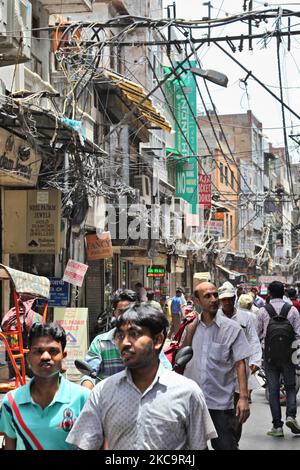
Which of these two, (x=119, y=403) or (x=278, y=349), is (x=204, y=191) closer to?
(x=278, y=349)

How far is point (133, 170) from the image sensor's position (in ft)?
98.2

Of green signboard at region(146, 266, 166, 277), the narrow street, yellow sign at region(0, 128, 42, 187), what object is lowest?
the narrow street

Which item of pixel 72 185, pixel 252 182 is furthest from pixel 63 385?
pixel 252 182

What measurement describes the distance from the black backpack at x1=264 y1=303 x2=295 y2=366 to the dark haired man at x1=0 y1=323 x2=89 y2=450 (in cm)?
613

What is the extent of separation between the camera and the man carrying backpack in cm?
1002

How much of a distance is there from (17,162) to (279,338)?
7790 millimetres

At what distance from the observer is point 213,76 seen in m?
16.2

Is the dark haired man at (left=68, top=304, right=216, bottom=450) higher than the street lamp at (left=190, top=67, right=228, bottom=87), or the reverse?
the street lamp at (left=190, top=67, right=228, bottom=87)

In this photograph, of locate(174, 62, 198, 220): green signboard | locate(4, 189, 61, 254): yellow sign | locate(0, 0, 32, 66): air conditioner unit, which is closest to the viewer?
locate(0, 0, 32, 66): air conditioner unit

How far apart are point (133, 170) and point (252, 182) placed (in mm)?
46920

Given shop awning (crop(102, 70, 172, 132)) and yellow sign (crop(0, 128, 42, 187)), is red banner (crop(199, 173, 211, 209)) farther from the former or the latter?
yellow sign (crop(0, 128, 42, 187))

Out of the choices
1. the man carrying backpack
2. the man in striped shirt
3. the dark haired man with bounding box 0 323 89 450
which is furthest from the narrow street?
the dark haired man with bounding box 0 323 89 450

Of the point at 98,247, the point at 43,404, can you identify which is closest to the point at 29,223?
the point at 98,247

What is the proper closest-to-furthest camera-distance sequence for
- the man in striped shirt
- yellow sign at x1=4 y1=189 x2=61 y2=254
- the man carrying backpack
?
the man in striped shirt → the man carrying backpack → yellow sign at x1=4 y1=189 x2=61 y2=254
